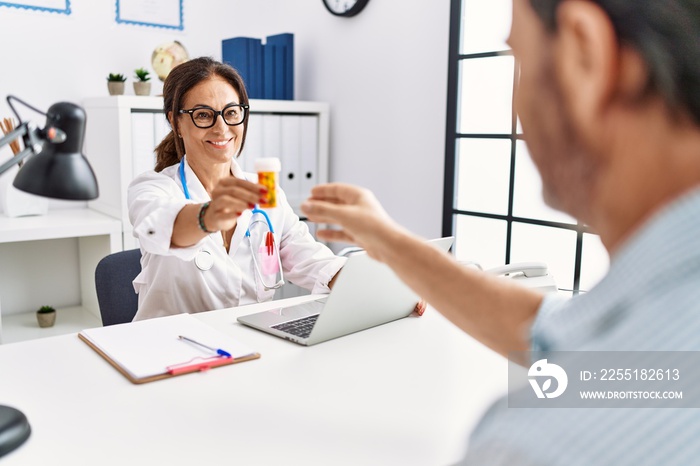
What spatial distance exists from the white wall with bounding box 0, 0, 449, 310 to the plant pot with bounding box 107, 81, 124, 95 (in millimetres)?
204

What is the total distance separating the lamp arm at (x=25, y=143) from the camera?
96cm

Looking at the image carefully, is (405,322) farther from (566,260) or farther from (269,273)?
(566,260)

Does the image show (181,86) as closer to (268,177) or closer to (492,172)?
(268,177)

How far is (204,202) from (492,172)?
139 cm

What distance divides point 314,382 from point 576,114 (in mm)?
810

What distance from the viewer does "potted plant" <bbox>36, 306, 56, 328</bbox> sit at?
274 centimetres

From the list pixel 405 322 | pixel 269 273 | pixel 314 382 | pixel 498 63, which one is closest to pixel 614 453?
pixel 314 382

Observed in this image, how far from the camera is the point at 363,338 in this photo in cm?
145

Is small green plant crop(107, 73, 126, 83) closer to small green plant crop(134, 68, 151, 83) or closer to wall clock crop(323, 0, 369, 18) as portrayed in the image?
small green plant crop(134, 68, 151, 83)

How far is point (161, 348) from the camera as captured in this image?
1312 mm

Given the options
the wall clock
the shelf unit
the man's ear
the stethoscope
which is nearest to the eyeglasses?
the stethoscope

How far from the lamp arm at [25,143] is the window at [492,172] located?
1897 millimetres

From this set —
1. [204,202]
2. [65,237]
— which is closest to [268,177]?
[204,202]

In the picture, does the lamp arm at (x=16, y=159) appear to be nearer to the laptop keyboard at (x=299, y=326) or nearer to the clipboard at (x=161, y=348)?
the clipboard at (x=161, y=348)
